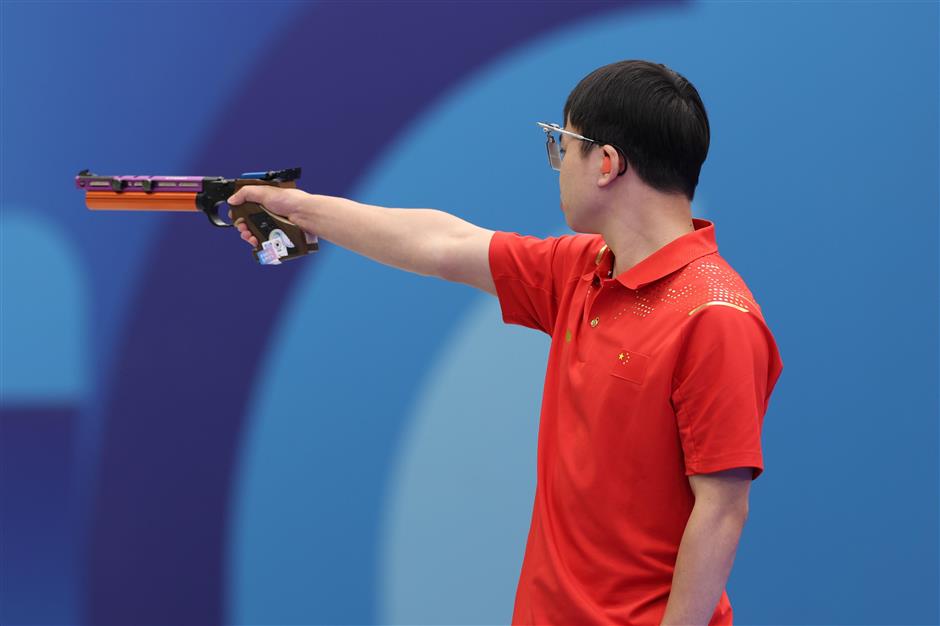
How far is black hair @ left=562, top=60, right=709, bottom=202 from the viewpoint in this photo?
1538 millimetres

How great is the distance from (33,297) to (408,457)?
114cm

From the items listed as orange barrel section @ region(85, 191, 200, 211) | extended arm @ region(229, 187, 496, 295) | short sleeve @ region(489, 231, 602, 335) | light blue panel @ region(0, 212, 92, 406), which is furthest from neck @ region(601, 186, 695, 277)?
light blue panel @ region(0, 212, 92, 406)

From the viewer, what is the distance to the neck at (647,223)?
1592mm

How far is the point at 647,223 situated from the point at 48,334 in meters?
1.87

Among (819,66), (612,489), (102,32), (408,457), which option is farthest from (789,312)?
(102,32)

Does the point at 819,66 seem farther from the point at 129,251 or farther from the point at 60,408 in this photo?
the point at 60,408

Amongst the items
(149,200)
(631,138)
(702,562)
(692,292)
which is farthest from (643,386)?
(149,200)

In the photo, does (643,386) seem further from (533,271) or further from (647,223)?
(533,271)

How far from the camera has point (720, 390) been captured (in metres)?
1.40

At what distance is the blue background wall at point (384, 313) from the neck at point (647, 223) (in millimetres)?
1051

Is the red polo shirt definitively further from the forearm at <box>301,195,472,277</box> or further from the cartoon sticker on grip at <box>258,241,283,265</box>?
the cartoon sticker on grip at <box>258,241,283,265</box>

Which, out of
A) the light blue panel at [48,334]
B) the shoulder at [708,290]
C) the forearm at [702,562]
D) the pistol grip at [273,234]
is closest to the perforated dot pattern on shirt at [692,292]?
the shoulder at [708,290]

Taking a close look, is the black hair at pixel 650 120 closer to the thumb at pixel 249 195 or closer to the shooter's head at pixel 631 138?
the shooter's head at pixel 631 138

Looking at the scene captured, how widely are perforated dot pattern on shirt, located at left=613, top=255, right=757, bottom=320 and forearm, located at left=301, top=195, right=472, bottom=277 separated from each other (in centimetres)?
48
